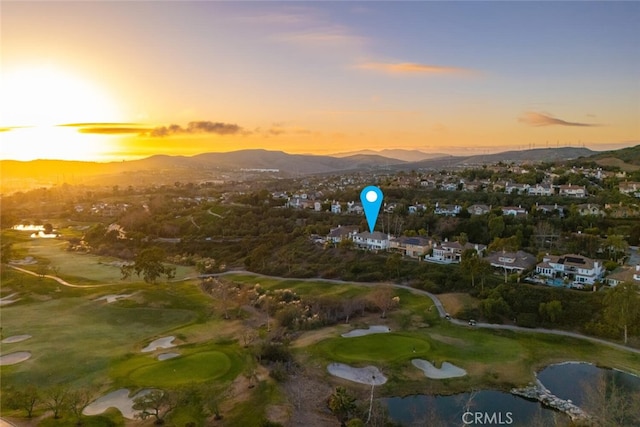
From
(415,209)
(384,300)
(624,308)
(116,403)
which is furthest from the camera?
(415,209)

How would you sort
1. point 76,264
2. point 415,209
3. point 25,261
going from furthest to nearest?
point 415,209 < point 25,261 < point 76,264

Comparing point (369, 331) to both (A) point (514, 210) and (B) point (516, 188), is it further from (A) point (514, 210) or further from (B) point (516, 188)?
(B) point (516, 188)

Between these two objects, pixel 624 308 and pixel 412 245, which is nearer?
pixel 624 308

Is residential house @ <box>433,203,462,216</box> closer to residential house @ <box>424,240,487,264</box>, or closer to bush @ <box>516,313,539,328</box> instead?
residential house @ <box>424,240,487,264</box>

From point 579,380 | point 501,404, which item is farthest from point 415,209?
point 501,404

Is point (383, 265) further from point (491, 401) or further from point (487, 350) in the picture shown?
point (491, 401)

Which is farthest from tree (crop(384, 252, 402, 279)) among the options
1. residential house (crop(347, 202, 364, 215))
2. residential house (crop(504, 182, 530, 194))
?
residential house (crop(504, 182, 530, 194))

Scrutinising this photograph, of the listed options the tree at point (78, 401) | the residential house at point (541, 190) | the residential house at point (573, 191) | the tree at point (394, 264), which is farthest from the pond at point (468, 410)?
the residential house at point (541, 190)

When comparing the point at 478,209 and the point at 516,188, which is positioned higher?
the point at 516,188
